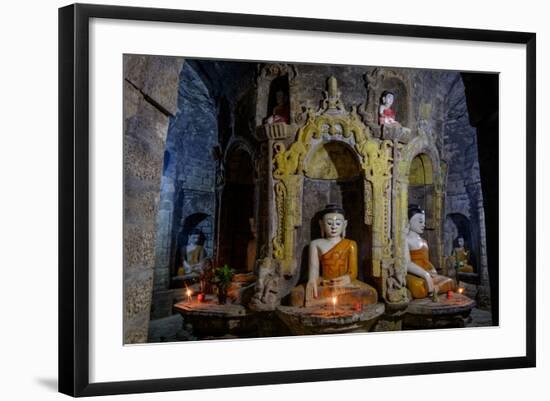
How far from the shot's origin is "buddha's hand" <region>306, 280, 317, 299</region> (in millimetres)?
6453

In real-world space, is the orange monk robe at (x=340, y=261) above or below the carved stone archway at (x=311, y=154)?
below

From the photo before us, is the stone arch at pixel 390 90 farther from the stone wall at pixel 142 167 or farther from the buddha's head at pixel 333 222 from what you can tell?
the stone wall at pixel 142 167

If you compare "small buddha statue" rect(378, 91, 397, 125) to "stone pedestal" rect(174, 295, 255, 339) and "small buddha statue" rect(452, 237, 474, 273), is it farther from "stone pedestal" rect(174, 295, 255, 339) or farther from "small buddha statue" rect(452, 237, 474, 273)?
"stone pedestal" rect(174, 295, 255, 339)

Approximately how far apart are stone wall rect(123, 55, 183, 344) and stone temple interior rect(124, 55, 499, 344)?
0.04 feet

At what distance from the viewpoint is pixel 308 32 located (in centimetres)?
616

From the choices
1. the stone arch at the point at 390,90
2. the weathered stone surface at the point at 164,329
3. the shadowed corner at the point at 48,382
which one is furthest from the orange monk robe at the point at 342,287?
the shadowed corner at the point at 48,382

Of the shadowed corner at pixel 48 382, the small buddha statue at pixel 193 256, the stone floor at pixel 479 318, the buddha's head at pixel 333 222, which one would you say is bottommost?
the shadowed corner at pixel 48 382

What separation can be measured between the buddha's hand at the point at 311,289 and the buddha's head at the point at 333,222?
1.27 ft

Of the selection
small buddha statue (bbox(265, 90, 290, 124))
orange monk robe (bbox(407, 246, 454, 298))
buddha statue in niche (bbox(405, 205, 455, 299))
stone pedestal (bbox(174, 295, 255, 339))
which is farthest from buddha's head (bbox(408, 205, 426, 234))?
stone pedestal (bbox(174, 295, 255, 339))

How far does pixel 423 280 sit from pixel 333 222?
830 millimetres

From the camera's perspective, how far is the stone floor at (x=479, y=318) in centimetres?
673

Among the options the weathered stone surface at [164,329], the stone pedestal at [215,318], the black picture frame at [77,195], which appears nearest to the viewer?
the black picture frame at [77,195]

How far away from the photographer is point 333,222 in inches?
263

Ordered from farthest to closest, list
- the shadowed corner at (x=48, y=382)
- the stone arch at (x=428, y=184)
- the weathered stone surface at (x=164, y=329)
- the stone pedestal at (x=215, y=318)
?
the stone arch at (x=428, y=184), the stone pedestal at (x=215, y=318), the weathered stone surface at (x=164, y=329), the shadowed corner at (x=48, y=382)
